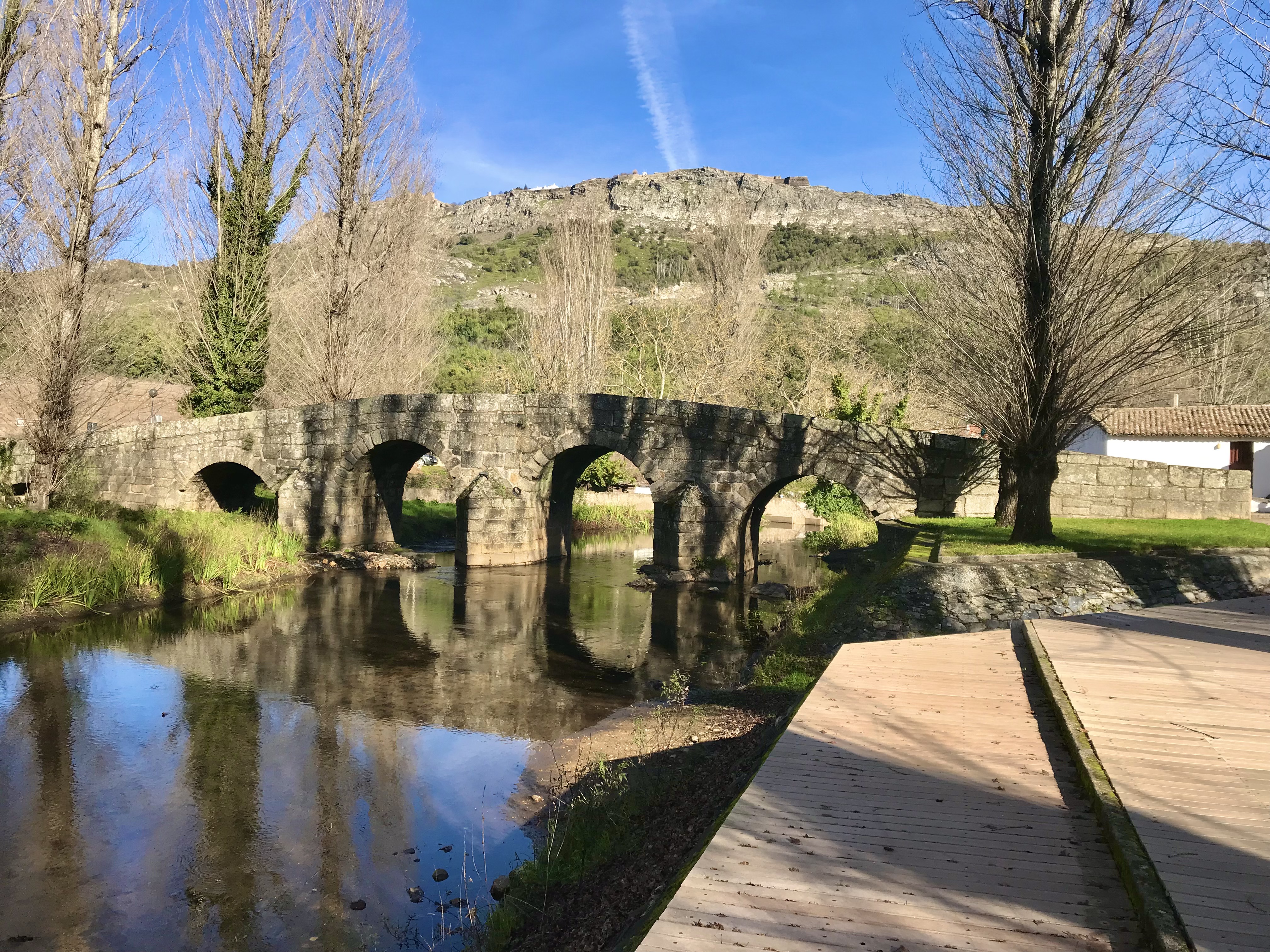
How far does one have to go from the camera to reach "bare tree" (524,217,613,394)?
93.0ft

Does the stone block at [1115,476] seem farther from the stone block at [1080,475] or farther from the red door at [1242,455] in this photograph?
the red door at [1242,455]

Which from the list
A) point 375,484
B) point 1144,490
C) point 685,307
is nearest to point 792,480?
point 1144,490

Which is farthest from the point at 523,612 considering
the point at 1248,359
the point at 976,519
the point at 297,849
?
the point at 1248,359

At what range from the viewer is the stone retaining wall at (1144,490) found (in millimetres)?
14516

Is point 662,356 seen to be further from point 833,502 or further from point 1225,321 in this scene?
point 1225,321

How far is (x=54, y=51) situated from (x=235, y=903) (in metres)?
15.5

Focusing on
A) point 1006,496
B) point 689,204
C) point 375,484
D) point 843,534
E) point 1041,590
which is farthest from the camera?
point 689,204

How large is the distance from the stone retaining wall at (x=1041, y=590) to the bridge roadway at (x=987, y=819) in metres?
2.92

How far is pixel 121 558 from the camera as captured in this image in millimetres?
14086

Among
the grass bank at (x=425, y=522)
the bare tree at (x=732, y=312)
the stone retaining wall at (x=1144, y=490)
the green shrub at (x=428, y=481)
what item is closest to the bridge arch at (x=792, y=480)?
the stone retaining wall at (x=1144, y=490)

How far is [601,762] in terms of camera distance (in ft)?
22.3

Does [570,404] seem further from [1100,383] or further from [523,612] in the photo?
[1100,383]

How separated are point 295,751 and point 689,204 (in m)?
Result: 102

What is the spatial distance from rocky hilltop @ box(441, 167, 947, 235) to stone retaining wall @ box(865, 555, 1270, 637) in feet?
264
